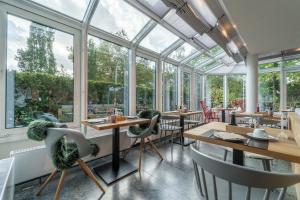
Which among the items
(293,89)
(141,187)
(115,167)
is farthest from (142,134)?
(293,89)

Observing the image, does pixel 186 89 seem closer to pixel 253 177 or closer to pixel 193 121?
pixel 193 121

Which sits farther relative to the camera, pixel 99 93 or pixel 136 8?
pixel 99 93

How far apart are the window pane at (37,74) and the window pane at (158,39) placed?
1.70 metres

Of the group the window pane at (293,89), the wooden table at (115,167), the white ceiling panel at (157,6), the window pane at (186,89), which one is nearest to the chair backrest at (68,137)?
the wooden table at (115,167)

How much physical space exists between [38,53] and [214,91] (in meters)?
6.78

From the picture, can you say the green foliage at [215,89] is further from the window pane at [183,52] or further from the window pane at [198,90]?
the window pane at [183,52]

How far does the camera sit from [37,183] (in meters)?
2.04

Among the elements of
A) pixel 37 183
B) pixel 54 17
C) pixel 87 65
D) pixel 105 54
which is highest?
pixel 54 17

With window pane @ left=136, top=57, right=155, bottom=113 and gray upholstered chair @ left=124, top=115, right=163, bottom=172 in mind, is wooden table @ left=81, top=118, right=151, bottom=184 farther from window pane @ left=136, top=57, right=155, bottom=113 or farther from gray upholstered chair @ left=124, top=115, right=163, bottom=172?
window pane @ left=136, top=57, right=155, bottom=113

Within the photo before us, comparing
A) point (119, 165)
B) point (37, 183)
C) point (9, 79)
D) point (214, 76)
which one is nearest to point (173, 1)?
point (9, 79)

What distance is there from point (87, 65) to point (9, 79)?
3.50 ft

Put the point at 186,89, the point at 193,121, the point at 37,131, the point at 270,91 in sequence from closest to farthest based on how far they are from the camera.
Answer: the point at 37,131 → the point at 193,121 → the point at 186,89 → the point at 270,91

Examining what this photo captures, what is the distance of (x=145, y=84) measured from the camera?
402 centimetres

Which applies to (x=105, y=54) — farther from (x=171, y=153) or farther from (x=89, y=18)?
(x=171, y=153)
